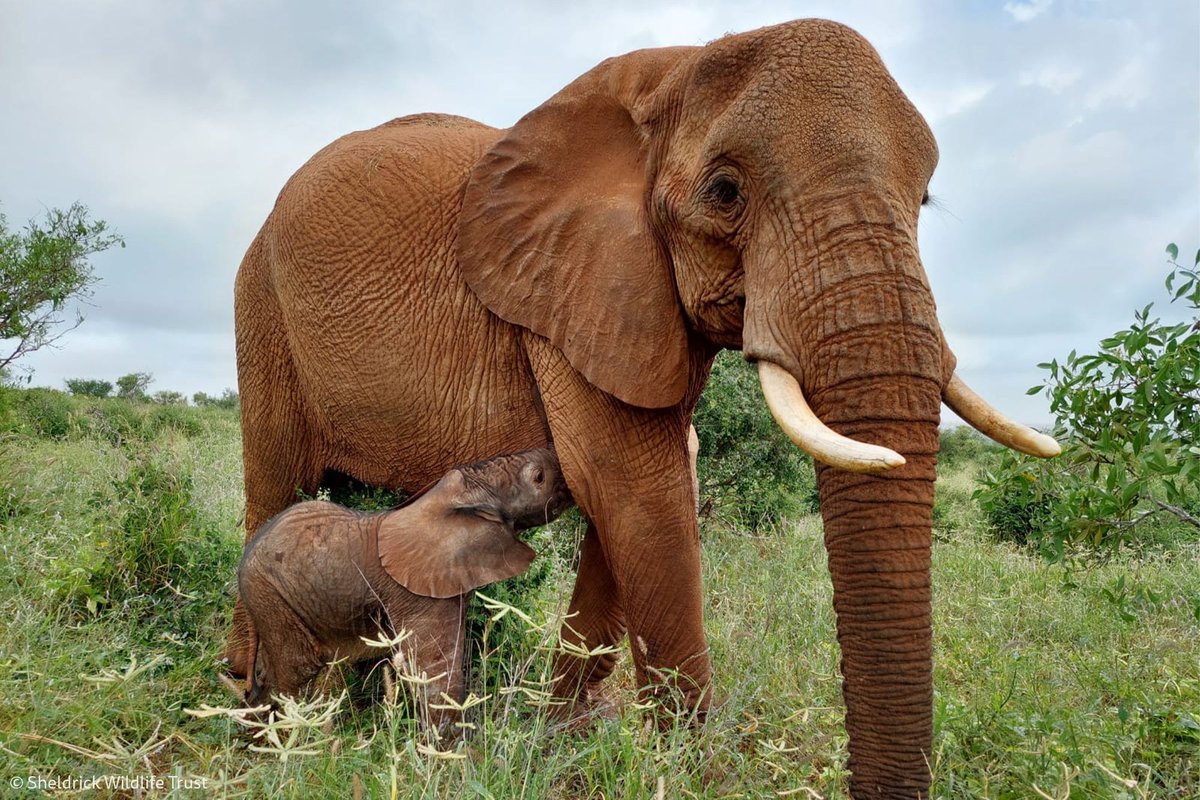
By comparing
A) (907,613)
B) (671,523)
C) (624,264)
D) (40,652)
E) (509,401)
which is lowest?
(40,652)

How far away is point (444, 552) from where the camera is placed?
351 cm

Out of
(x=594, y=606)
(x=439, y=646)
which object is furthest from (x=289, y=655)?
(x=594, y=606)

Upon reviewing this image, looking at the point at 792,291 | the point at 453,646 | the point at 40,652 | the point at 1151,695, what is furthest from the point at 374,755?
the point at 1151,695

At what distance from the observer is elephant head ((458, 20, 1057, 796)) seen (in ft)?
8.64

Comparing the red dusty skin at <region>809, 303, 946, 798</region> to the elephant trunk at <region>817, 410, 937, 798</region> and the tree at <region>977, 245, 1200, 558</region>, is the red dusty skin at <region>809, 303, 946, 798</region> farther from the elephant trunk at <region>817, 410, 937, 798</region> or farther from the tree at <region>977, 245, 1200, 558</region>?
the tree at <region>977, 245, 1200, 558</region>

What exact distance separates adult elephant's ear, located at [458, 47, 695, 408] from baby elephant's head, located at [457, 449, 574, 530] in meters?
0.47

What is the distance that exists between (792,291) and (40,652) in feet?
11.9

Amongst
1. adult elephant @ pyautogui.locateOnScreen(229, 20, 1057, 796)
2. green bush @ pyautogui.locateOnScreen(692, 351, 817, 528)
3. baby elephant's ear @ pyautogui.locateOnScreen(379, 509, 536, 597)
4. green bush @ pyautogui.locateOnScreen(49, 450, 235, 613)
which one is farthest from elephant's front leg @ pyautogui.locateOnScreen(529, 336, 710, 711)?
green bush @ pyautogui.locateOnScreen(692, 351, 817, 528)

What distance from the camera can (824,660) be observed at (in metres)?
4.79

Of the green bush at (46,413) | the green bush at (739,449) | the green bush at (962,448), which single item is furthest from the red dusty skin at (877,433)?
the green bush at (962,448)

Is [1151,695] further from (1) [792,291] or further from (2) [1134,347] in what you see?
(1) [792,291]

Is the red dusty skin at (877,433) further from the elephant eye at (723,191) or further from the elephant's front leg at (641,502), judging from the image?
the elephant's front leg at (641,502)

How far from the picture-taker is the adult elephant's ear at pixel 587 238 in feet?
10.5

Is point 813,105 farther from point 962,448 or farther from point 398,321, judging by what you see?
point 962,448
